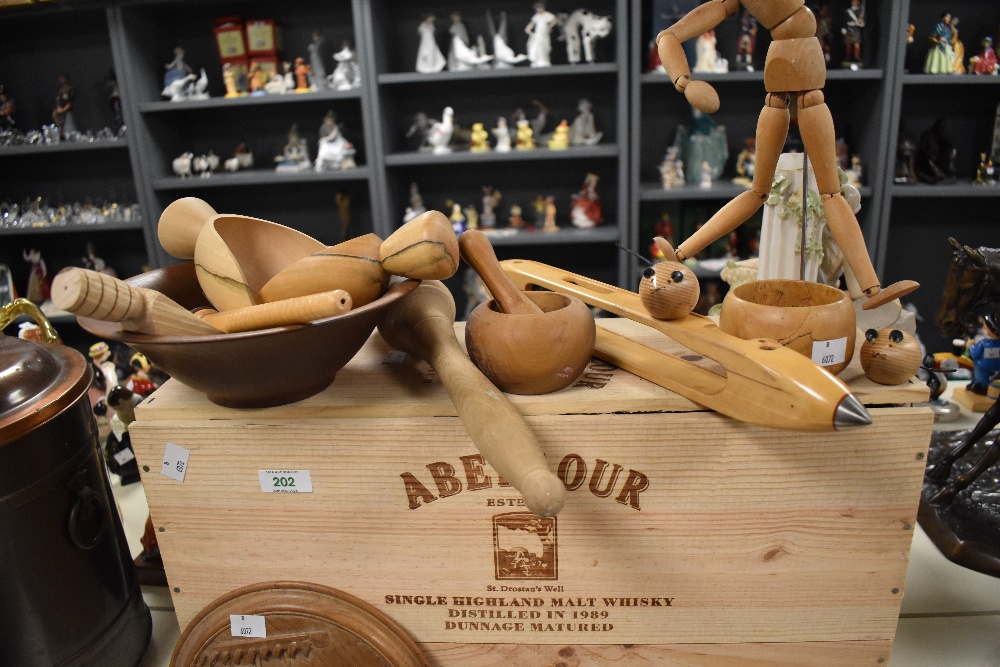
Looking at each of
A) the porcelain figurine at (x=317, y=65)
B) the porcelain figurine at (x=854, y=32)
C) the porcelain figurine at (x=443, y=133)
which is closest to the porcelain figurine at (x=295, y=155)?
the porcelain figurine at (x=317, y=65)

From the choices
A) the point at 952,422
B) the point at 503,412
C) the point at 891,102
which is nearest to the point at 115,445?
the point at 503,412

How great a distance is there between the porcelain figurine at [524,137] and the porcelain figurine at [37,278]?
206 centimetres

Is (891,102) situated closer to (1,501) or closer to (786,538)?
(786,538)

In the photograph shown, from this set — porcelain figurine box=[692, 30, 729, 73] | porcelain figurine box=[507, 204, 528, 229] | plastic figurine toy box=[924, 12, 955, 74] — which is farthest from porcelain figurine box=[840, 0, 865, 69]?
porcelain figurine box=[507, 204, 528, 229]

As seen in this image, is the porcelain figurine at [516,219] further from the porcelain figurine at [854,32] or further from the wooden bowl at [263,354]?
the wooden bowl at [263,354]

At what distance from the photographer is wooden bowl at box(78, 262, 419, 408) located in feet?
1.93

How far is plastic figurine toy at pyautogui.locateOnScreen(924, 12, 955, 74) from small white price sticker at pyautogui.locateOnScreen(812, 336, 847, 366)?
2350mm

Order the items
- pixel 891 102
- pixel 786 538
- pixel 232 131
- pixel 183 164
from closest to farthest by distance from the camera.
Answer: pixel 786 538
pixel 891 102
pixel 183 164
pixel 232 131

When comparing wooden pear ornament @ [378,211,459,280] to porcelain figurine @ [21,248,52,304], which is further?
porcelain figurine @ [21,248,52,304]

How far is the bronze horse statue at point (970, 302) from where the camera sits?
91 centimetres

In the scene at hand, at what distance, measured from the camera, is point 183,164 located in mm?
2660

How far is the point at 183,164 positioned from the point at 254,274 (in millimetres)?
2203

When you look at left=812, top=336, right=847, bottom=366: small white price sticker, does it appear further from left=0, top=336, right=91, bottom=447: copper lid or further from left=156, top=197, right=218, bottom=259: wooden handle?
left=0, top=336, right=91, bottom=447: copper lid

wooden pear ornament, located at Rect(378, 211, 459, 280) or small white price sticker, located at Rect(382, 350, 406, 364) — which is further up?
wooden pear ornament, located at Rect(378, 211, 459, 280)
